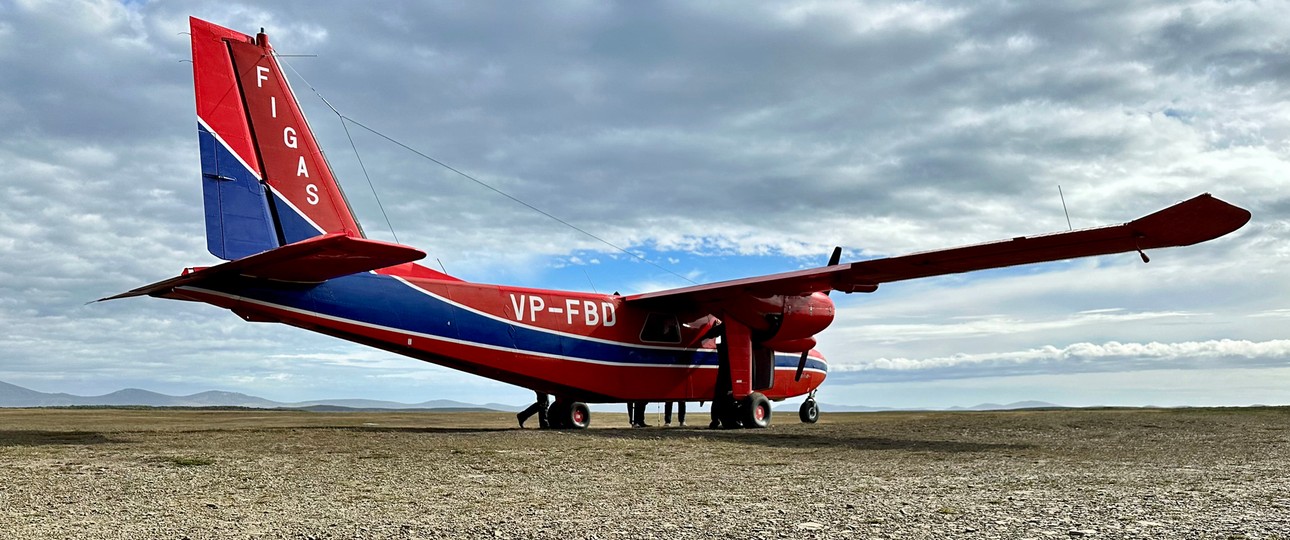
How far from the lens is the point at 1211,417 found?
56.8 feet

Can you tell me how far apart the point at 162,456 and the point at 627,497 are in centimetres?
600

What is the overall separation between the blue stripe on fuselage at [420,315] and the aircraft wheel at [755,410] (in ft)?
8.01

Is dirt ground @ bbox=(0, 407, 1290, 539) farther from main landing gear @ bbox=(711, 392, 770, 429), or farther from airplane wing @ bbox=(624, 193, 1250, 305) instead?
main landing gear @ bbox=(711, 392, 770, 429)

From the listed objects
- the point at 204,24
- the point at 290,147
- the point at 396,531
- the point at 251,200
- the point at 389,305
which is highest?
the point at 204,24

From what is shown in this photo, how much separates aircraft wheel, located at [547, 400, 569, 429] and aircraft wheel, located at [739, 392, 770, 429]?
3.81 meters

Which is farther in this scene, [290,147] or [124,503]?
[290,147]

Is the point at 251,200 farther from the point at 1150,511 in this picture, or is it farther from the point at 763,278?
the point at 1150,511

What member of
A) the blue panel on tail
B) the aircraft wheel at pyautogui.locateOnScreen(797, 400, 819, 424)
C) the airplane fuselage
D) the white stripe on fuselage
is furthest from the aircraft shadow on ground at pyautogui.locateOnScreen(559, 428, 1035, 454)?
the aircraft wheel at pyautogui.locateOnScreen(797, 400, 819, 424)

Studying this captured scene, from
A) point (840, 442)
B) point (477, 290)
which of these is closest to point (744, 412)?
point (477, 290)

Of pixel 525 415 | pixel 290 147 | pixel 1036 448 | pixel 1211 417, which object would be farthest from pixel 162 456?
pixel 1211 417

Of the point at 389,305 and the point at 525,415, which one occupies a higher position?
the point at 389,305

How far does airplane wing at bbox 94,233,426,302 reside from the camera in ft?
35.9

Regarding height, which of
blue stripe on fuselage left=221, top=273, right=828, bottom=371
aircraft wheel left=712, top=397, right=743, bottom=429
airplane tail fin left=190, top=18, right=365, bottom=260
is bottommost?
aircraft wheel left=712, top=397, right=743, bottom=429

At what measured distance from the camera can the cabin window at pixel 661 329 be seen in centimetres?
2016
